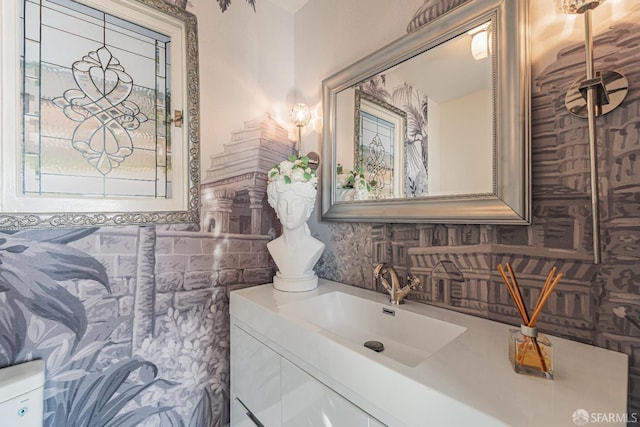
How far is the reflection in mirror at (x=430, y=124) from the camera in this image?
3.02 feet

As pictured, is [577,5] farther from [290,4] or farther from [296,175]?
[290,4]

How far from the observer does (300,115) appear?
1.53m

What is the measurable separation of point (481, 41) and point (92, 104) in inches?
58.0

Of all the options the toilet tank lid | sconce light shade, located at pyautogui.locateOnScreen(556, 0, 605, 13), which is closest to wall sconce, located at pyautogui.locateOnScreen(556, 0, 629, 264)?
sconce light shade, located at pyautogui.locateOnScreen(556, 0, 605, 13)

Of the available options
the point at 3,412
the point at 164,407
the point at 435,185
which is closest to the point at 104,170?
the point at 3,412

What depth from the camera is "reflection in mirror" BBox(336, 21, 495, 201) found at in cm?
92

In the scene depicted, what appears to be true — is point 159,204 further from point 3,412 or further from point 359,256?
point 359,256

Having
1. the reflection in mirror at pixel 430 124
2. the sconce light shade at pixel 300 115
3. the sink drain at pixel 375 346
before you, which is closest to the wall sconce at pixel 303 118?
the sconce light shade at pixel 300 115

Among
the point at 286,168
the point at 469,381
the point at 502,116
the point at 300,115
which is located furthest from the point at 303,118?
the point at 469,381

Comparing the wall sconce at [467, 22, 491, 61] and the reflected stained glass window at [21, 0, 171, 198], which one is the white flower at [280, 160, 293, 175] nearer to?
the reflected stained glass window at [21, 0, 171, 198]

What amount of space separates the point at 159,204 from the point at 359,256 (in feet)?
3.12

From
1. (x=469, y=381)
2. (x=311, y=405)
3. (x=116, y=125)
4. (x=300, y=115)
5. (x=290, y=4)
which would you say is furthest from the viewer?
(x=290, y=4)

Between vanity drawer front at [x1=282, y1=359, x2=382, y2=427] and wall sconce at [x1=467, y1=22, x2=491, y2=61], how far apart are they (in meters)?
1.14

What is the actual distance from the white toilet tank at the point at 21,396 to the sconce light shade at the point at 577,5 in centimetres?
190
